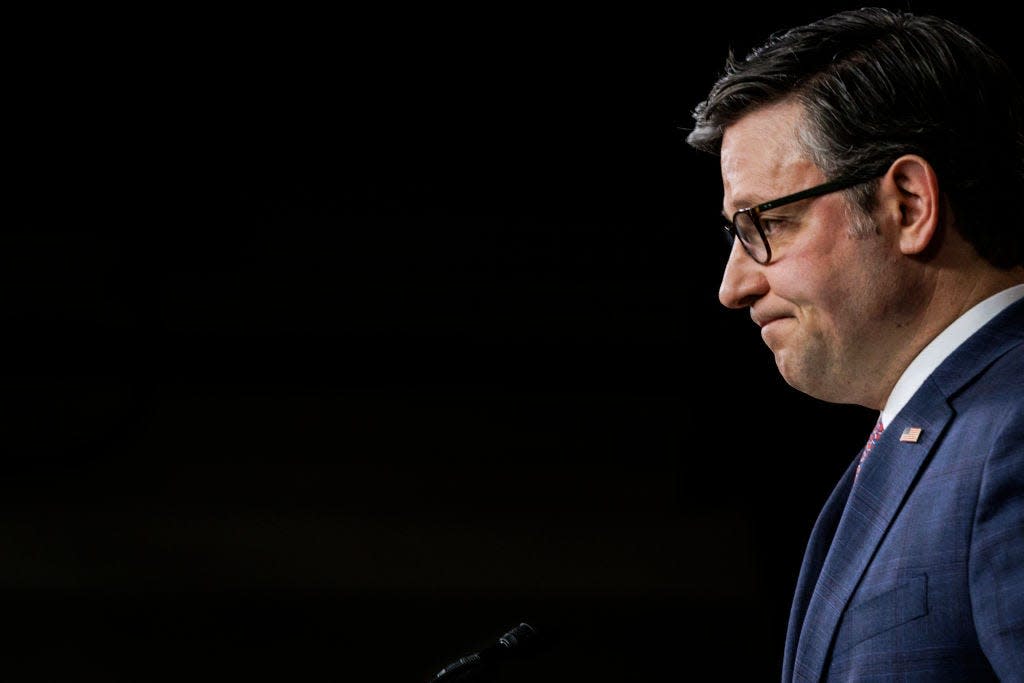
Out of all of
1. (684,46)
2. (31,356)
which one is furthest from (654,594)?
(31,356)

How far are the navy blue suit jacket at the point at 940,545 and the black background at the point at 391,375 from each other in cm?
191

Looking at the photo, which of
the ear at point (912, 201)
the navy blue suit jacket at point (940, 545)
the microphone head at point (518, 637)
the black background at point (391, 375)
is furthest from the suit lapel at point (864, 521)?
the black background at point (391, 375)

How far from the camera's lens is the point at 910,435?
0.92 m

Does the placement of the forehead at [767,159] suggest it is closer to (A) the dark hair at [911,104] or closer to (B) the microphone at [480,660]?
(A) the dark hair at [911,104]

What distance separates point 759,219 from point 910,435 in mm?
244

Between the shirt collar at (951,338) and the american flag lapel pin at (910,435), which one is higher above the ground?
the shirt collar at (951,338)

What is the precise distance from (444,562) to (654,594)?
1.95ft

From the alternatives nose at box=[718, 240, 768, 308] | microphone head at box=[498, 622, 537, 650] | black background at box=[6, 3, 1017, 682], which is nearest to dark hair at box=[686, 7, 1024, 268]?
nose at box=[718, 240, 768, 308]

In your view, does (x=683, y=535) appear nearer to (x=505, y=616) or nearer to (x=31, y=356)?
(x=505, y=616)

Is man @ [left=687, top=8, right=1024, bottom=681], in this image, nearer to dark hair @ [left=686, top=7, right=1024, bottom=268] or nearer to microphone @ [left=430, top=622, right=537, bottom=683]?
dark hair @ [left=686, top=7, right=1024, bottom=268]

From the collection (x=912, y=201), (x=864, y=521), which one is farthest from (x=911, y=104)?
(x=864, y=521)

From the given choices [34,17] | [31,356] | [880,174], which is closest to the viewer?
[880,174]

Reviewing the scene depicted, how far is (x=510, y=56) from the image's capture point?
2.75m

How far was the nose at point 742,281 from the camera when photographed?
101 centimetres
